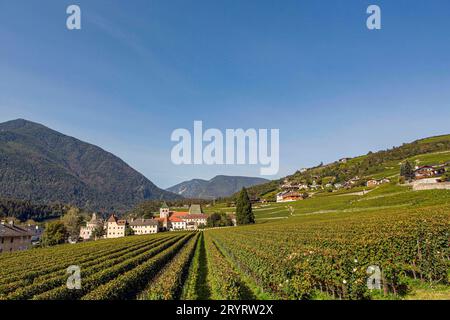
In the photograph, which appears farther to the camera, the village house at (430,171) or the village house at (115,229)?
the village house at (115,229)

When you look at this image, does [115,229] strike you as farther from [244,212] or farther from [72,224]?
[244,212]

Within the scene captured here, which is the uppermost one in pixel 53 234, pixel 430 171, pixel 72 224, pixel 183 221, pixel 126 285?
pixel 430 171

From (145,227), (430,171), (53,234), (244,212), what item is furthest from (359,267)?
(145,227)

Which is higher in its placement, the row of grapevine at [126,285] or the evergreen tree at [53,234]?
the row of grapevine at [126,285]

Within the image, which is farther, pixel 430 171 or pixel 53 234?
pixel 430 171

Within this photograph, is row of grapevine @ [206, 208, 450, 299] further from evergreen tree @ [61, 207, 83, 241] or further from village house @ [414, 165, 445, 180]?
evergreen tree @ [61, 207, 83, 241]

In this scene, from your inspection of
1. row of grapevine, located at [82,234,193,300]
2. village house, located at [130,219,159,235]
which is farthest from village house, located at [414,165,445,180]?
village house, located at [130,219,159,235]

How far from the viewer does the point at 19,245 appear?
75.9 m

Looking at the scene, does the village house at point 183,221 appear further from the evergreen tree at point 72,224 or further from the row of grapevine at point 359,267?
the row of grapevine at point 359,267

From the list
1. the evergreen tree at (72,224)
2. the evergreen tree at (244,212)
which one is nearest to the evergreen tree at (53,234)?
the evergreen tree at (72,224)
